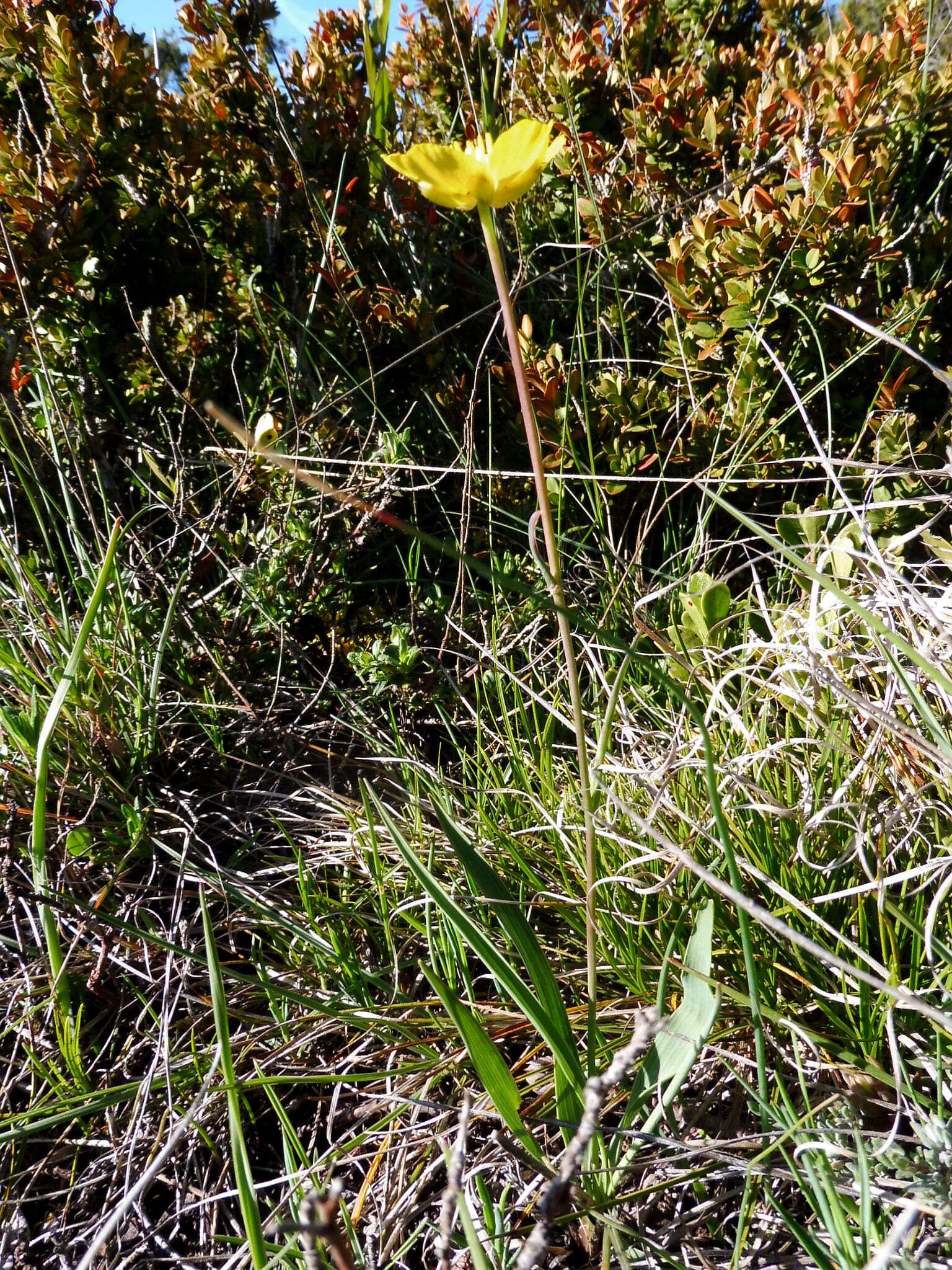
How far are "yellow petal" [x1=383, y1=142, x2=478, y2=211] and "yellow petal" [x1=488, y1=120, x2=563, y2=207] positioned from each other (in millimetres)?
18

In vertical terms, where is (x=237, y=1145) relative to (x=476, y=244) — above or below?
below

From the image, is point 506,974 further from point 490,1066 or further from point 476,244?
point 476,244

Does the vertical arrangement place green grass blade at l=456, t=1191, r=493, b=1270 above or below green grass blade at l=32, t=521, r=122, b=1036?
below

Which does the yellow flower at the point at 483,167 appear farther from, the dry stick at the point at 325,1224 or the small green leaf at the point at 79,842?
the small green leaf at the point at 79,842

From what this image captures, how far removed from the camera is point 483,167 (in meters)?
0.68

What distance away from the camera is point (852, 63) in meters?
1.65

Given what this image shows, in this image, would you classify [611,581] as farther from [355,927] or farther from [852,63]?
[852,63]

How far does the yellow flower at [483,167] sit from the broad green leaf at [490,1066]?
651 mm

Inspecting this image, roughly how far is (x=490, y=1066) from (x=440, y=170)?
30.3 inches

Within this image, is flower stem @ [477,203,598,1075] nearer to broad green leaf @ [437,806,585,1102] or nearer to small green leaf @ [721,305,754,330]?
broad green leaf @ [437,806,585,1102]

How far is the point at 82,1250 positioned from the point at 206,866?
525 mm

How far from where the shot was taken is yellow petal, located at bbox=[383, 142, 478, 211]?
68cm

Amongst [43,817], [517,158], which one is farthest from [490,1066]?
[517,158]

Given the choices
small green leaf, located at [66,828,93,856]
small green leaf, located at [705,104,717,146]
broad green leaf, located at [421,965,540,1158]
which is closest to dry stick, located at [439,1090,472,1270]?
broad green leaf, located at [421,965,540,1158]
